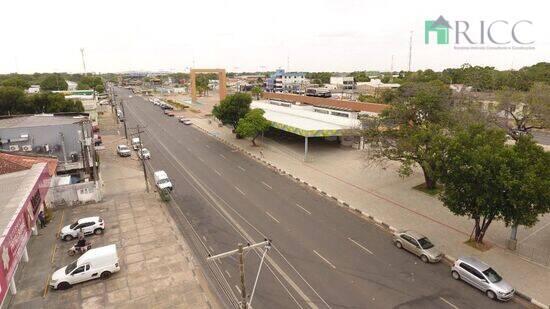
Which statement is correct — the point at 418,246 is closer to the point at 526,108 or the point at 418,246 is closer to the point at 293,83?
the point at 526,108

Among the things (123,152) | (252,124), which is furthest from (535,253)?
(123,152)

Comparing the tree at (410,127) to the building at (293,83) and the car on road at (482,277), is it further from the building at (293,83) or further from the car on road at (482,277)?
the building at (293,83)

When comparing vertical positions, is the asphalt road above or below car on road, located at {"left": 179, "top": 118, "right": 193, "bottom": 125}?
below

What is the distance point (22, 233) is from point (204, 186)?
1829 cm

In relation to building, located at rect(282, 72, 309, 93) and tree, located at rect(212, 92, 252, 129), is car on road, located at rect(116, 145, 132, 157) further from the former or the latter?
building, located at rect(282, 72, 309, 93)

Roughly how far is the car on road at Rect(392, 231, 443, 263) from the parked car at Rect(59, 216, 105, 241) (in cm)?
2198

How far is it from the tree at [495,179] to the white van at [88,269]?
2130 cm

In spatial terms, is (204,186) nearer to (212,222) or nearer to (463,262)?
(212,222)

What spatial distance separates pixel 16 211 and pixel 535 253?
3187 cm

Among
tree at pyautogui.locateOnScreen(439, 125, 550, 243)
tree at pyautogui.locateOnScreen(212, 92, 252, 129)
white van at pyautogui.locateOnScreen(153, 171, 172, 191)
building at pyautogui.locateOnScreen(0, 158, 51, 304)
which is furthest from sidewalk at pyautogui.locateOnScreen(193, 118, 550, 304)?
building at pyautogui.locateOnScreen(0, 158, 51, 304)

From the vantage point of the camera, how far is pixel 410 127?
32719 millimetres

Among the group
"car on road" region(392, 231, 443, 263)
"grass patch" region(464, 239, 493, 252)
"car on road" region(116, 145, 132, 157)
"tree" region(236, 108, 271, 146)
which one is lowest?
"grass patch" region(464, 239, 493, 252)

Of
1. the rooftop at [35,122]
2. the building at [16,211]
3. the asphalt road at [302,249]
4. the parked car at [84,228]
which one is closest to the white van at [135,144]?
the rooftop at [35,122]

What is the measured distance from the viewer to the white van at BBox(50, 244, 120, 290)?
19703 mm
